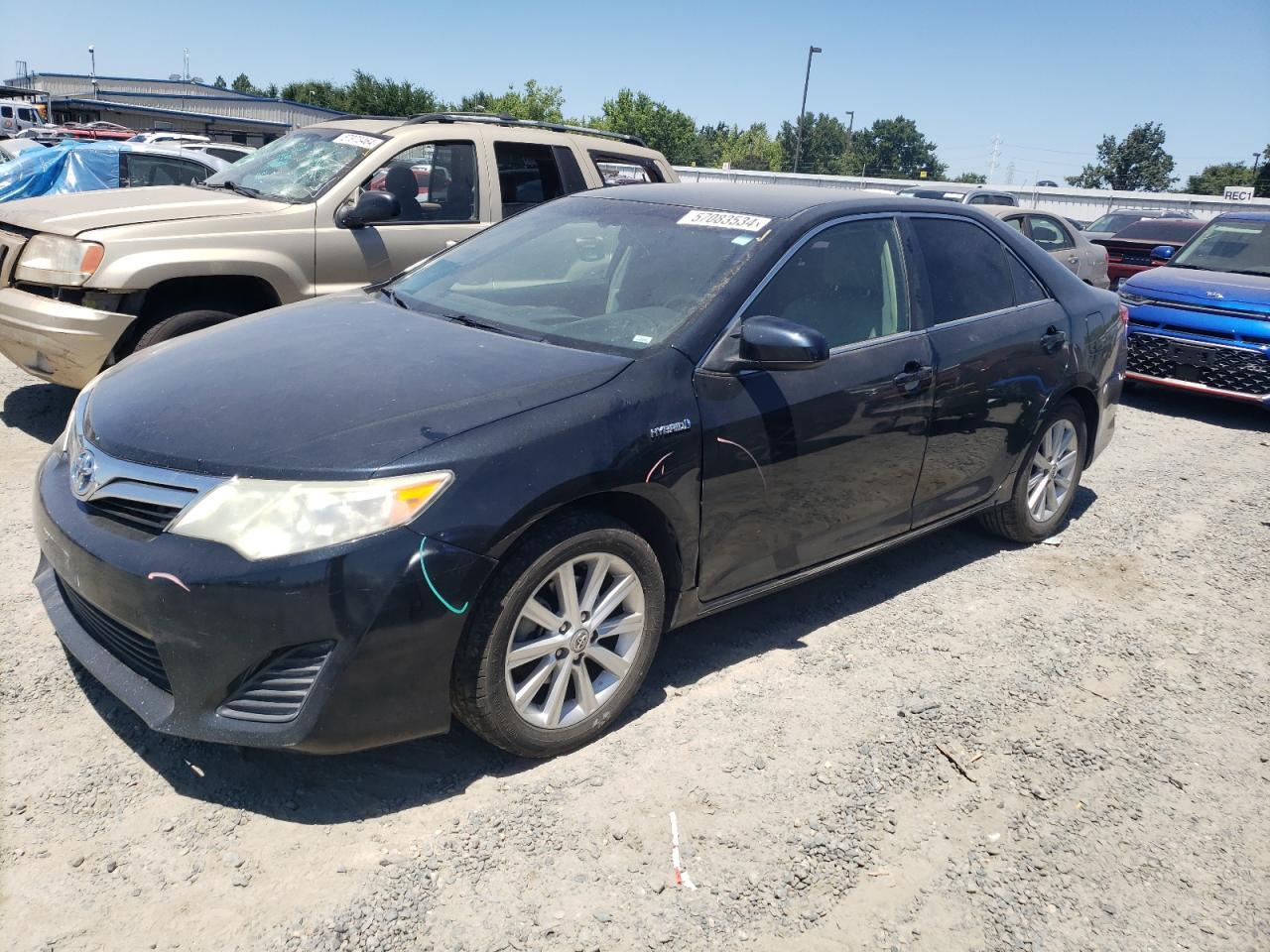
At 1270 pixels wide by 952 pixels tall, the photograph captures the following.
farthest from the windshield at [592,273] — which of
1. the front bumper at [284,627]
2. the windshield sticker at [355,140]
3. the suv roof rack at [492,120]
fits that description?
the suv roof rack at [492,120]

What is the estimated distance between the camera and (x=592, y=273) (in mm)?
3826

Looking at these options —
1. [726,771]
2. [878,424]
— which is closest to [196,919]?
[726,771]

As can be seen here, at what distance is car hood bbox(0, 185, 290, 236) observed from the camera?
17.7ft

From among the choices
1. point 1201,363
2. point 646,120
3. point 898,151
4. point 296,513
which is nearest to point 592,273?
point 296,513

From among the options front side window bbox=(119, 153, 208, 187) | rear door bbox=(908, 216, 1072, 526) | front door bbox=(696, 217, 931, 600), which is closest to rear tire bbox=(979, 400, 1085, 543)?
rear door bbox=(908, 216, 1072, 526)

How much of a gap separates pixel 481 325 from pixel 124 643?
1575 mm

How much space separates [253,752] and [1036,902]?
7.45 ft

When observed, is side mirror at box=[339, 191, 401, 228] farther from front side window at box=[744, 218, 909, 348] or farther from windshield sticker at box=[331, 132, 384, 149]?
front side window at box=[744, 218, 909, 348]

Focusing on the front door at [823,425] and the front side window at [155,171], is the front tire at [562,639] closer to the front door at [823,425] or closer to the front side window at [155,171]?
the front door at [823,425]

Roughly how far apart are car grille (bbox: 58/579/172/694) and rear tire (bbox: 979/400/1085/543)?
3857 millimetres

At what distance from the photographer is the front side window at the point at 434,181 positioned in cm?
630

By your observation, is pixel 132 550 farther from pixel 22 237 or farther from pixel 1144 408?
pixel 1144 408

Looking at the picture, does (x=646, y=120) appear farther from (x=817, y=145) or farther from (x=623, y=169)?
(x=623, y=169)

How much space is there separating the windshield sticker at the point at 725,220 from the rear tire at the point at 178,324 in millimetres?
2875
